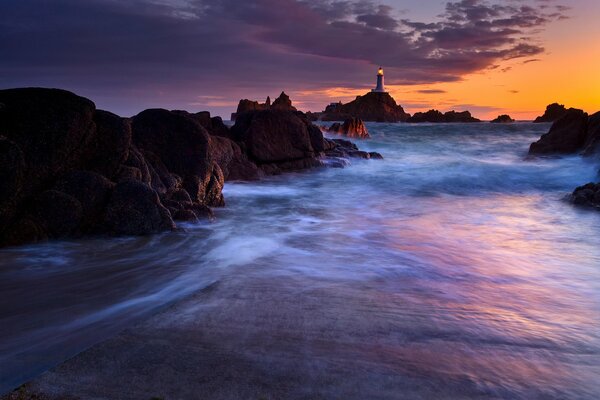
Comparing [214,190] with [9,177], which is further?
[214,190]

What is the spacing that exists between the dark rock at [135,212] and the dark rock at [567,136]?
19.5 metres

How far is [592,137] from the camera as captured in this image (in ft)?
61.7

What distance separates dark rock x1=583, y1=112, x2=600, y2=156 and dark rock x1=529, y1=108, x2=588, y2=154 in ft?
1.15

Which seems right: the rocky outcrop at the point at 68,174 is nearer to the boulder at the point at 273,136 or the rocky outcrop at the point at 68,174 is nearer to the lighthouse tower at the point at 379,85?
the boulder at the point at 273,136

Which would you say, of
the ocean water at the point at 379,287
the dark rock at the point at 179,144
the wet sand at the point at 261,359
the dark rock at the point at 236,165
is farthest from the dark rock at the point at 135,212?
the dark rock at the point at 236,165

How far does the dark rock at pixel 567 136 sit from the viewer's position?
20220mm

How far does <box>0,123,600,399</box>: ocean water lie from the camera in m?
2.59

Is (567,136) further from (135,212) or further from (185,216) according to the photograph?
(135,212)

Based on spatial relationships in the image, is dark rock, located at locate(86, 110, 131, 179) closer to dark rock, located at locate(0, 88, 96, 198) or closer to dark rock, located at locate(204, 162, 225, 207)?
dark rock, located at locate(0, 88, 96, 198)

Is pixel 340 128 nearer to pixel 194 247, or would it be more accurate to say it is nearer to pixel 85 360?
pixel 194 247

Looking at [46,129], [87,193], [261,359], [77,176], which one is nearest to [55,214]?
[87,193]

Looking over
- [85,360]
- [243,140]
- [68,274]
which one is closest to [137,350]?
[85,360]

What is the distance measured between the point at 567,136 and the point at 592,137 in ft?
5.92

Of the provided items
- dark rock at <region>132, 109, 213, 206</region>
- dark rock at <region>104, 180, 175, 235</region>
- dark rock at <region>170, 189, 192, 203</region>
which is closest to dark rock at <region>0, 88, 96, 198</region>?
dark rock at <region>104, 180, 175, 235</region>
